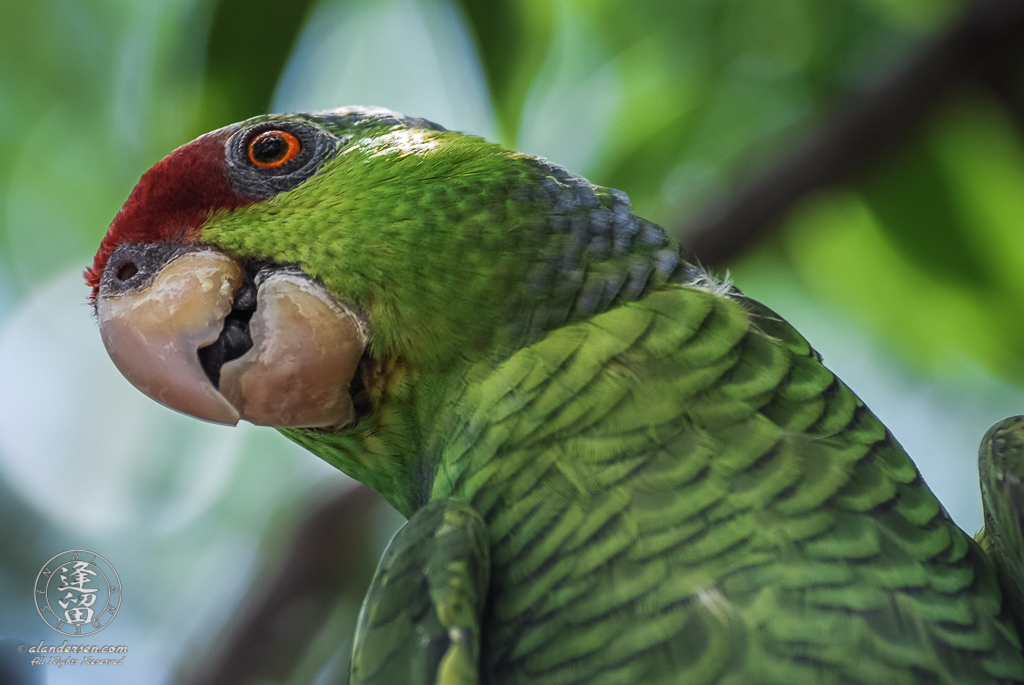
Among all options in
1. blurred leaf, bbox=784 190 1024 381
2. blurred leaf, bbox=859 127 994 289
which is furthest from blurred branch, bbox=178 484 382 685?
blurred leaf, bbox=859 127 994 289

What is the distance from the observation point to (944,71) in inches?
67.2

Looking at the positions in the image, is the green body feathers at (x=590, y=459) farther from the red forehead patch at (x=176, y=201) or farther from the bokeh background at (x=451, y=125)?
the bokeh background at (x=451, y=125)

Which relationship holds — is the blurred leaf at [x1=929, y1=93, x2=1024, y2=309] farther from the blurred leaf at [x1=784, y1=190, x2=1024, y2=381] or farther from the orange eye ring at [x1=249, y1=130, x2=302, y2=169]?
the orange eye ring at [x1=249, y1=130, x2=302, y2=169]

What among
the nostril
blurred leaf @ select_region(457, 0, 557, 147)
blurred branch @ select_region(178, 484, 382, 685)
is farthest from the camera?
blurred leaf @ select_region(457, 0, 557, 147)

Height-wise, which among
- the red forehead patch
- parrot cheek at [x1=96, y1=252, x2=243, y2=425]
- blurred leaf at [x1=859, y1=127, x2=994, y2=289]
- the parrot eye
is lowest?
parrot cheek at [x1=96, y1=252, x2=243, y2=425]

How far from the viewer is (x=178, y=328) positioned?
33.0 inches

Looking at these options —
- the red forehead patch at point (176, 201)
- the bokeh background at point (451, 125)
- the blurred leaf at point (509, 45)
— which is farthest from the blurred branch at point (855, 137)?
the red forehead patch at point (176, 201)

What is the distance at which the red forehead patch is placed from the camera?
904 mm

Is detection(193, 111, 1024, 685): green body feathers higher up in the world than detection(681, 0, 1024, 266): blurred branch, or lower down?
lower down

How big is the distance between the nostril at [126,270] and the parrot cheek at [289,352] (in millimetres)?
170

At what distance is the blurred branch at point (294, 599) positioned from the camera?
1616 millimetres

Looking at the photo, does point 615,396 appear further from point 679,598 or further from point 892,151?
point 892,151

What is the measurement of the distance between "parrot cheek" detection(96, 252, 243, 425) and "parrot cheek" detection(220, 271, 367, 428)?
0.10ft

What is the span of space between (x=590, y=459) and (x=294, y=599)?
3.68 feet
